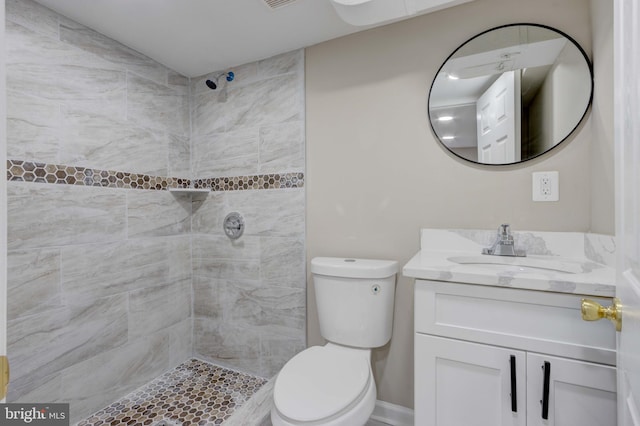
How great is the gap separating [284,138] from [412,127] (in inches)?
28.8

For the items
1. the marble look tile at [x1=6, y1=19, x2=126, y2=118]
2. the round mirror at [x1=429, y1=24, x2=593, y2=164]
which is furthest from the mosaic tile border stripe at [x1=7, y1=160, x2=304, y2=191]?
→ the round mirror at [x1=429, y1=24, x2=593, y2=164]

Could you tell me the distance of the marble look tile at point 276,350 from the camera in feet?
5.96

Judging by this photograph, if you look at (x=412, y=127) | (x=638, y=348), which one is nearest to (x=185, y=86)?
(x=412, y=127)

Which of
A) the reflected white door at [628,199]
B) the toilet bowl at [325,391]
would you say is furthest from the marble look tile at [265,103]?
the reflected white door at [628,199]

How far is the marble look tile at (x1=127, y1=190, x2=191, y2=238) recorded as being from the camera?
177 cm

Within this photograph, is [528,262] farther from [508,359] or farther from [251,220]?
[251,220]

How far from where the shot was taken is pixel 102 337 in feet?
5.26

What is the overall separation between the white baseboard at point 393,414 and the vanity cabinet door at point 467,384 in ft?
1.93

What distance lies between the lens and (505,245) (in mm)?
1284

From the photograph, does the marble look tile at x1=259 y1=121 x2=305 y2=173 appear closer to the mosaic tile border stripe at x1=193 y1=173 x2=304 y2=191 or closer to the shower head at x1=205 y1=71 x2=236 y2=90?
the mosaic tile border stripe at x1=193 y1=173 x2=304 y2=191

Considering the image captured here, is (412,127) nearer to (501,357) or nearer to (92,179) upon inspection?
(501,357)

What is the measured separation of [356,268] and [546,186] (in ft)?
2.84

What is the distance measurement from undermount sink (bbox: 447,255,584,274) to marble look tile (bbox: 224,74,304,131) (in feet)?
3.84

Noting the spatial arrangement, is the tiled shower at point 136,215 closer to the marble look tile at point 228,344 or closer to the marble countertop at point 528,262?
the marble look tile at point 228,344
